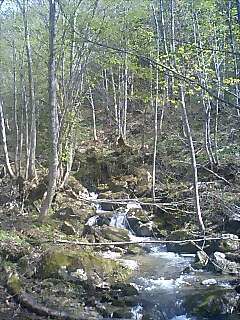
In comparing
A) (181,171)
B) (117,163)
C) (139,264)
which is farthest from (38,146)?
(139,264)

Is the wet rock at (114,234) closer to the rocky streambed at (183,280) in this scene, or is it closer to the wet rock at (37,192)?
the rocky streambed at (183,280)

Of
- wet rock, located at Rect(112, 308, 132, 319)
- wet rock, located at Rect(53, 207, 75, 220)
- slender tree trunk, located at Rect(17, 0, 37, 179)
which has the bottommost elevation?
wet rock, located at Rect(112, 308, 132, 319)

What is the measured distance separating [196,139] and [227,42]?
14.8ft

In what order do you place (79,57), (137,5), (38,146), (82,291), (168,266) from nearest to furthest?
(82,291), (168,266), (79,57), (137,5), (38,146)

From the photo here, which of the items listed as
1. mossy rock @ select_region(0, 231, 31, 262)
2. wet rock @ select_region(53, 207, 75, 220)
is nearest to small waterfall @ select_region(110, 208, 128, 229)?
wet rock @ select_region(53, 207, 75, 220)

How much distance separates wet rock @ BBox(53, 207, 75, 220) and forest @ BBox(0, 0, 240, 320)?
2.3 inches

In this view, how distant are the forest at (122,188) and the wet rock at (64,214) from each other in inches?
2.3

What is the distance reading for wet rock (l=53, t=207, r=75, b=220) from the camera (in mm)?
13385

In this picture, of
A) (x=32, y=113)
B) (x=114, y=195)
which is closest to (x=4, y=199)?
(x=32, y=113)

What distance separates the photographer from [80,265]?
938 cm

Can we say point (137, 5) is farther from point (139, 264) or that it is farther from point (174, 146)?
point (139, 264)

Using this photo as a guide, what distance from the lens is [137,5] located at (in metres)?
19.6

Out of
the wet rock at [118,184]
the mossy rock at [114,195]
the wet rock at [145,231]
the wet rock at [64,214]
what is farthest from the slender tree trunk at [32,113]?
the wet rock at [145,231]

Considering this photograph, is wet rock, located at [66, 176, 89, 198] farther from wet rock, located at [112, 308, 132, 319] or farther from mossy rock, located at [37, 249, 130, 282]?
wet rock, located at [112, 308, 132, 319]
